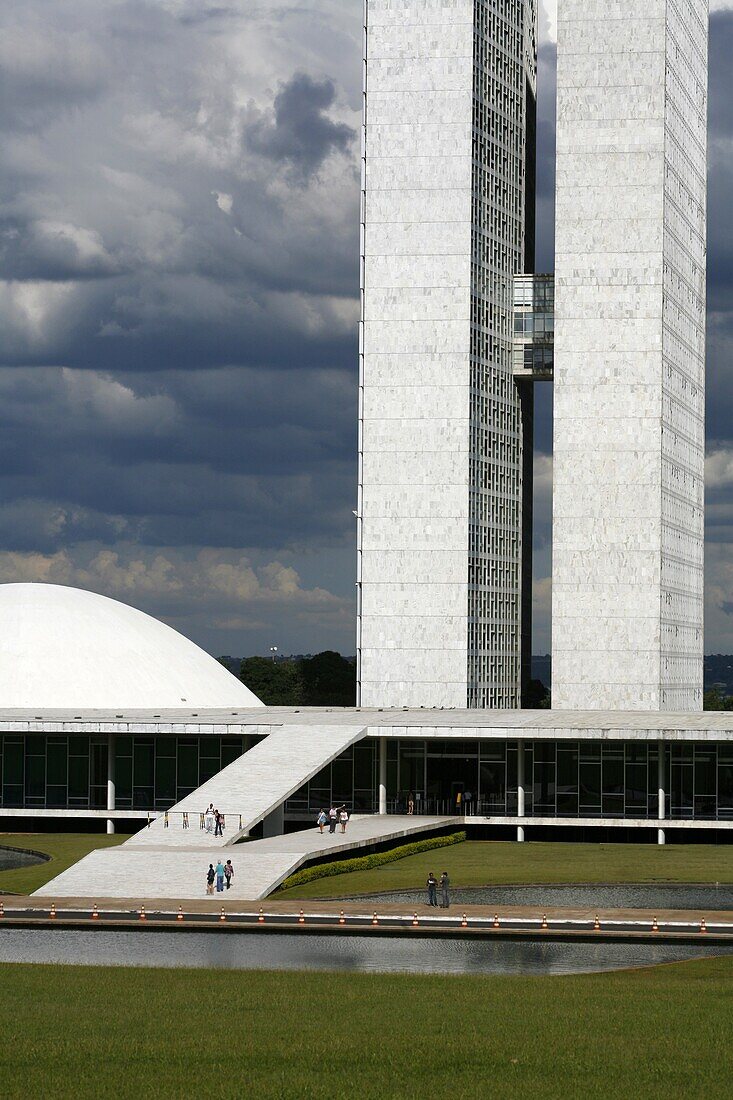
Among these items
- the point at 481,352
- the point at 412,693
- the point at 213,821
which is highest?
the point at 481,352

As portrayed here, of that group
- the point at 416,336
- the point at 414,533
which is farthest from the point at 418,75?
the point at 414,533

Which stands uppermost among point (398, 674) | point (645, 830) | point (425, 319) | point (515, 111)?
point (515, 111)

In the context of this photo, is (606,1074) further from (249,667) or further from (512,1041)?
(249,667)

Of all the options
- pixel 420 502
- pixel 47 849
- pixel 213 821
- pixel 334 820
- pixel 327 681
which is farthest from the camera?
pixel 327 681

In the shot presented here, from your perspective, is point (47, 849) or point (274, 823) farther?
point (274, 823)

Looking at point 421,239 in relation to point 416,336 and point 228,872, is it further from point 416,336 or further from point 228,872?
point 228,872

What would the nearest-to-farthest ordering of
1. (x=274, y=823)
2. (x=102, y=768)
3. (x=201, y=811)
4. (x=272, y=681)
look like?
(x=201, y=811) < (x=274, y=823) < (x=102, y=768) < (x=272, y=681)

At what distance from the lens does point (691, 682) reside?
133 metres

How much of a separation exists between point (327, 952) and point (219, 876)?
12798mm

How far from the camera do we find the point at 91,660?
103562 millimetres

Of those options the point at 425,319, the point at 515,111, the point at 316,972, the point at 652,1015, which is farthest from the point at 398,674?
the point at 652,1015

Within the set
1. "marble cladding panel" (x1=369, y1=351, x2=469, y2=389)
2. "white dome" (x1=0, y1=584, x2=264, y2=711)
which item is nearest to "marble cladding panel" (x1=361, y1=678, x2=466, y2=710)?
"white dome" (x1=0, y1=584, x2=264, y2=711)

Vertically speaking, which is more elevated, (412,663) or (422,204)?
(422,204)

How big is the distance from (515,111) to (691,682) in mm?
46540
